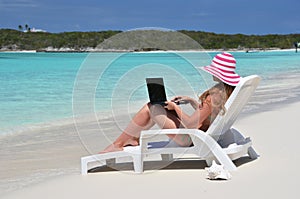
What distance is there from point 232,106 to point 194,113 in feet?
1.23

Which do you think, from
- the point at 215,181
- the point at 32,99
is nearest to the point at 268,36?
the point at 32,99

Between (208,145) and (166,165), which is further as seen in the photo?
(166,165)

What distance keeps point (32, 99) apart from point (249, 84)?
10403 mm

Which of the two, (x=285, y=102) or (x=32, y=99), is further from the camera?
(x=32, y=99)

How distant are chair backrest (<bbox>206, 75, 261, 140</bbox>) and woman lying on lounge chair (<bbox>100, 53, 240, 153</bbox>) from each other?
0.09 meters

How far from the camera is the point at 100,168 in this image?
544 centimetres

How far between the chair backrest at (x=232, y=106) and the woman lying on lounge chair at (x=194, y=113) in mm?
86

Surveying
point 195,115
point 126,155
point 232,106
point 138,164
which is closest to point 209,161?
point 195,115

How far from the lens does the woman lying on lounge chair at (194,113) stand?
5070 mm

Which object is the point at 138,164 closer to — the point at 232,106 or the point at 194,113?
the point at 194,113

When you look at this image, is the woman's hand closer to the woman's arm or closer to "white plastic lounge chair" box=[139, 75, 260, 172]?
the woman's arm

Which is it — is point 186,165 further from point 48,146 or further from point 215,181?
point 48,146

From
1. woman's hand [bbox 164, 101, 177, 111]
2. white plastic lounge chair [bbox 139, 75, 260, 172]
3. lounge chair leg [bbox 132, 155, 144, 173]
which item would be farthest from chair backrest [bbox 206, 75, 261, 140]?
lounge chair leg [bbox 132, 155, 144, 173]

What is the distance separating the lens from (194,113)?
511 centimetres
